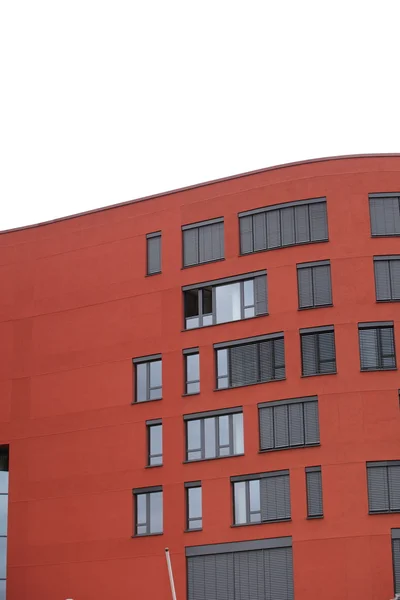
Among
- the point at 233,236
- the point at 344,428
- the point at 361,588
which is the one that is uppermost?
the point at 233,236

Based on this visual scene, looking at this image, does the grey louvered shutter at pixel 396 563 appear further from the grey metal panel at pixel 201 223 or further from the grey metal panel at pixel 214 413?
the grey metal panel at pixel 201 223

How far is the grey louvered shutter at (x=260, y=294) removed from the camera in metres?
56.8

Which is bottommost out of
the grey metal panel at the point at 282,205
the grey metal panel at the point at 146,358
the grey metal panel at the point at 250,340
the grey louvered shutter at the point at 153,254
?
the grey metal panel at the point at 146,358

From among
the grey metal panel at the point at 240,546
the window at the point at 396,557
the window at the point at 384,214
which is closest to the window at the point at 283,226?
the window at the point at 384,214

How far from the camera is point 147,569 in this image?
55312 millimetres

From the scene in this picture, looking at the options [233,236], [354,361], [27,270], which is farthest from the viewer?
[27,270]

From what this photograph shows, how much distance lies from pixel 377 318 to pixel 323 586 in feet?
40.5

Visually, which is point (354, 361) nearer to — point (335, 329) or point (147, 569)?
point (335, 329)

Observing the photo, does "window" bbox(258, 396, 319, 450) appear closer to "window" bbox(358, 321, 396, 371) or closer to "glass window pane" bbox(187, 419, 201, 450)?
"window" bbox(358, 321, 396, 371)

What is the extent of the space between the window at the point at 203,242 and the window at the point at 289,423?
8.37 meters

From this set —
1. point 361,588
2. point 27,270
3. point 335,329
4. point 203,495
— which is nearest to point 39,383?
point 27,270

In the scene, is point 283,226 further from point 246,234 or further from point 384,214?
point 384,214

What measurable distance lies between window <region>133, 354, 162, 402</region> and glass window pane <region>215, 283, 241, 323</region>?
377cm

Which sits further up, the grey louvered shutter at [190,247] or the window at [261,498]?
the grey louvered shutter at [190,247]
